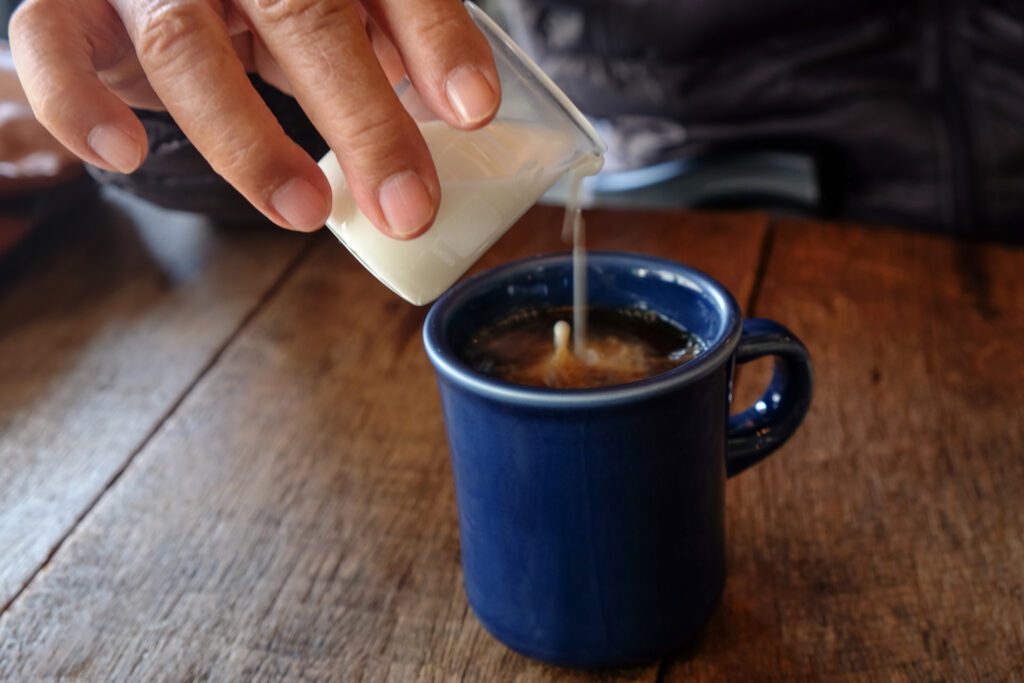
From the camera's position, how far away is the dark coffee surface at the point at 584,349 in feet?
1.74

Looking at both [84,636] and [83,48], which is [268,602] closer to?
[84,636]

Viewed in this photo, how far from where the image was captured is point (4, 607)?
59cm

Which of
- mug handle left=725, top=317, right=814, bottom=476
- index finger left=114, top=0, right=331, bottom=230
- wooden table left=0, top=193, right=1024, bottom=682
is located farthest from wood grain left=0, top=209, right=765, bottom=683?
index finger left=114, top=0, right=331, bottom=230

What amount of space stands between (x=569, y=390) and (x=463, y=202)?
3.9 inches

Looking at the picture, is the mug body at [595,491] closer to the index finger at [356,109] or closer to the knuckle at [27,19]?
the index finger at [356,109]

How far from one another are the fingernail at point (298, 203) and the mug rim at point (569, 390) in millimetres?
80

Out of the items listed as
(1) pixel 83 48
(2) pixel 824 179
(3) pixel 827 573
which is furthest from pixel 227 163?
(2) pixel 824 179

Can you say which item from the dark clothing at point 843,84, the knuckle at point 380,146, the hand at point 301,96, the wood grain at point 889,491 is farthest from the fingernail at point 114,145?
the dark clothing at point 843,84

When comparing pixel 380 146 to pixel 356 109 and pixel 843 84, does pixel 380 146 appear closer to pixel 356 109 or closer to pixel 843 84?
pixel 356 109

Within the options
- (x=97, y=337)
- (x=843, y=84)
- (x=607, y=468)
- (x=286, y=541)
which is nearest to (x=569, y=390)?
(x=607, y=468)

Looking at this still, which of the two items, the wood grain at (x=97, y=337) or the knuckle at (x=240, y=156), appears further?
the wood grain at (x=97, y=337)

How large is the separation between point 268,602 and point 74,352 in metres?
0.35

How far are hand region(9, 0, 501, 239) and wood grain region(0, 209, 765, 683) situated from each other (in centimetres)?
22

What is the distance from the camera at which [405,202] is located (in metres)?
0.45
